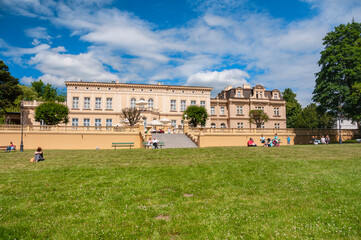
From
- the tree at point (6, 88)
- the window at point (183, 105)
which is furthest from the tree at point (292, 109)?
the tree at point (6, 88)

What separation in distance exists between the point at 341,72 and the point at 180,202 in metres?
29.7

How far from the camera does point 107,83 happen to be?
46.5 meters

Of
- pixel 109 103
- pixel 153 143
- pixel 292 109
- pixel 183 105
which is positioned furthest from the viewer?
pixel 292 109

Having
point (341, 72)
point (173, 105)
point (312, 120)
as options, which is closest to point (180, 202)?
point (341, 72)

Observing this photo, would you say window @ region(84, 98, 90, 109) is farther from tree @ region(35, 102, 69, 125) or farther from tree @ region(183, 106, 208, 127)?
tree @ region(183, 106, 208, 127)

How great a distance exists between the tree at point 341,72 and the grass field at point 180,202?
69.6ft

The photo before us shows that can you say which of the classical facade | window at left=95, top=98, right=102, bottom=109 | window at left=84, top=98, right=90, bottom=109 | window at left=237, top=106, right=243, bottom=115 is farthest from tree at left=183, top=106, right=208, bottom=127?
window at left=84, top=98, right=90, bottom=109

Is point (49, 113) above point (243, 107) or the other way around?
the other way around

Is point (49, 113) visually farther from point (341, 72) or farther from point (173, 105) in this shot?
point (341, 72)

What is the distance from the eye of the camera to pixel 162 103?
48562mm

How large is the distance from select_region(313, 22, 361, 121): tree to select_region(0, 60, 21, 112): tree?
4649cm

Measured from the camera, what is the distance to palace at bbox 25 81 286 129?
4556 centimetres

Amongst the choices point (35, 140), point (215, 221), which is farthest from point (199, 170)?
point (35, 140)

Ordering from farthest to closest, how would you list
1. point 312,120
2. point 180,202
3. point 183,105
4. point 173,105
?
point 312,120
point 183,105
point 173,105
point 180,202
